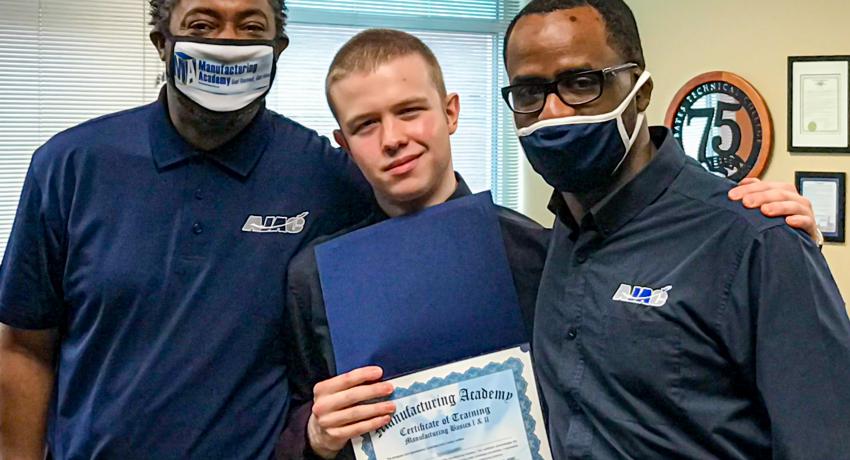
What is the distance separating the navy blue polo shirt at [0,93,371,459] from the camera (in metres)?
1.42

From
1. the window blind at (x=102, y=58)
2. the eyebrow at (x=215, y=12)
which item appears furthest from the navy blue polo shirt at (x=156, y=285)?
the window blind at (x=102, y=58)

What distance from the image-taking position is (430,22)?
163 inches

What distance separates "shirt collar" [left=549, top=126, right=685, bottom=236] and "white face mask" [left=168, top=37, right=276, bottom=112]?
66 centimetres

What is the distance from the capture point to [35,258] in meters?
1.47

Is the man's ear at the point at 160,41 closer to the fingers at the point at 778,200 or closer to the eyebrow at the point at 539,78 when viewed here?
the eyebrow at the point at 539,78

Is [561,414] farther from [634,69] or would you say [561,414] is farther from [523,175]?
[523,175]

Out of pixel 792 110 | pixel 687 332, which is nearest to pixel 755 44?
pixel 792 110

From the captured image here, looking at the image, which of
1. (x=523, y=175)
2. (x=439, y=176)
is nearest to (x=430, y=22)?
(x=523, y=175)

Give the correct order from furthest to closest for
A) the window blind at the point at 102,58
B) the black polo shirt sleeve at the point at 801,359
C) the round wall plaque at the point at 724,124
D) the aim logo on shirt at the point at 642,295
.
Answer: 1. the window blind at the point at 102,58
2. the round wall plaque at the point at 724,124
3. the aim logo on shirt at the point at 642,295
4. the black polo shirt sleeve at the point at 801,359

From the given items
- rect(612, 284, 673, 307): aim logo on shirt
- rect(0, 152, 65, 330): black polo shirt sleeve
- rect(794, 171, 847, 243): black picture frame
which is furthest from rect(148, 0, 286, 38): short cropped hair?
rect(794, 171, 847, 243): black picture frame

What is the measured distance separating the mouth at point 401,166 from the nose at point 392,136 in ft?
0.06

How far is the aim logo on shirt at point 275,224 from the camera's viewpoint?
4.83ft

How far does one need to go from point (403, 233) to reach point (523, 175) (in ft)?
10.5

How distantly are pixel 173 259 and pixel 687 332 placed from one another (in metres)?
0.87
